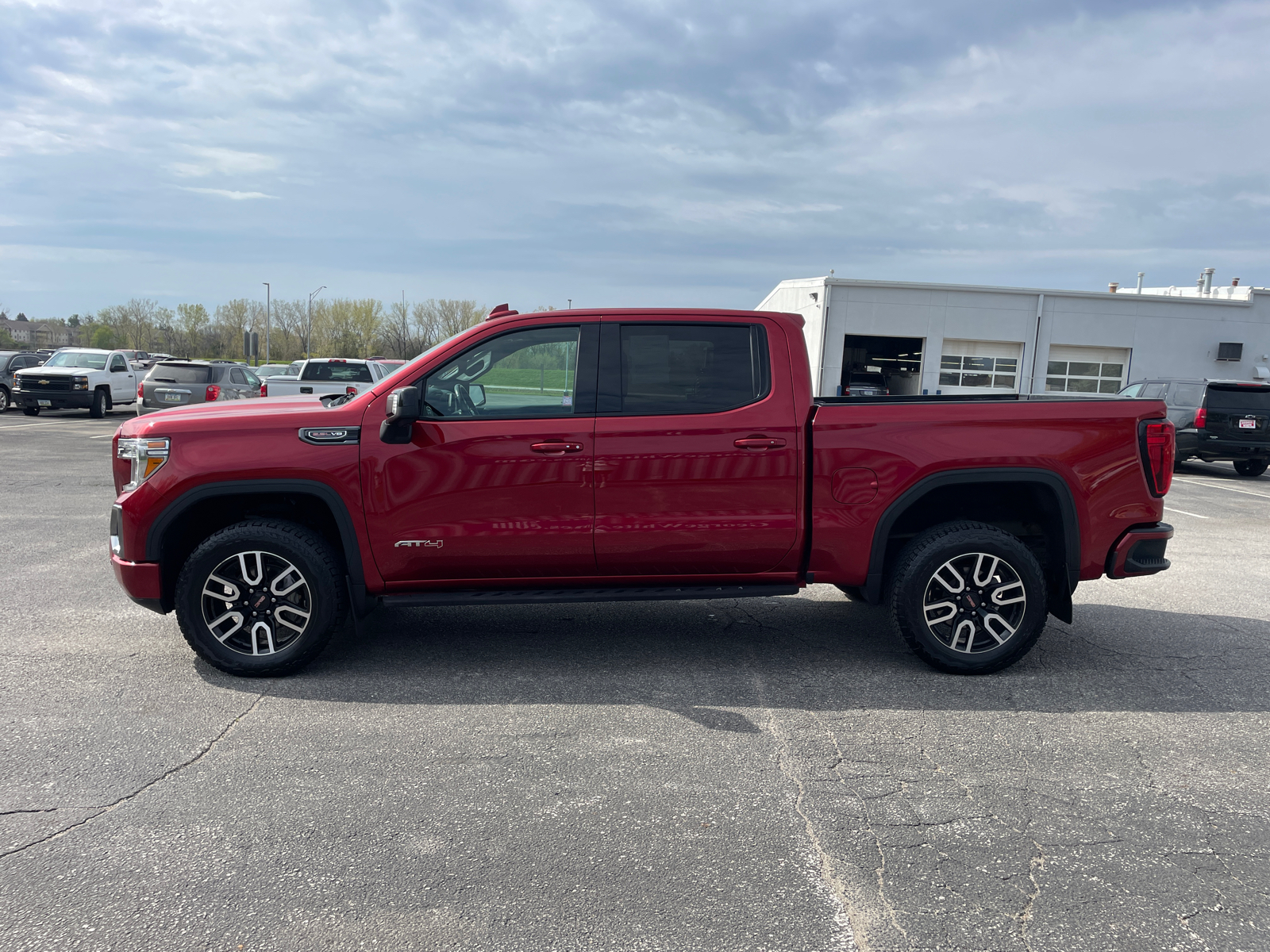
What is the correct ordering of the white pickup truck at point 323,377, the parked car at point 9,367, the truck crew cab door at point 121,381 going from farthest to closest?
the parked car at point 9,367
the truck crew cab door at point 121,381
the white pickup truck at point 323,377

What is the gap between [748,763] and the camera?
3740 millimetres

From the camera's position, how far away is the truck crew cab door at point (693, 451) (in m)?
4.66

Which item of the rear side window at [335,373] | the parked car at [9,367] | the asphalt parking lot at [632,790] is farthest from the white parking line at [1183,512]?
the parked car at [9,367]

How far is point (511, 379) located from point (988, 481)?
264 centimetres

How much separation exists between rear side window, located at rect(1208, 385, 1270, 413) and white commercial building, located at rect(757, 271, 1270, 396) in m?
17.2

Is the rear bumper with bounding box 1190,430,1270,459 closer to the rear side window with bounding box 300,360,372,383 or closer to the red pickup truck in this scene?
the red pickup truck

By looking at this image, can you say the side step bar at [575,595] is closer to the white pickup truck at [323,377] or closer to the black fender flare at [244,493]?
the black fender flare at [244,493]

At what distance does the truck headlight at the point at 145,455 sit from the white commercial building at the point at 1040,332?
2979cm

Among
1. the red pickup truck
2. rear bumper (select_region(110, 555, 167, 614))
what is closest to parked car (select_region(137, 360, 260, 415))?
rear bumper (select_region(110, 555, 167, 614))

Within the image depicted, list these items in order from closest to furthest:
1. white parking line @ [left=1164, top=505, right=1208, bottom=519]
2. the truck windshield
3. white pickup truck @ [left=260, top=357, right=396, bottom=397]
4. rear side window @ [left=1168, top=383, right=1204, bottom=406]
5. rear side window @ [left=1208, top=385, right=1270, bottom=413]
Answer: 1. white parking line @ [left=1164, top=505, right=1208, bottom=519]
2. rear side window @ [left=1208, top=385, right=1270, bottom=413]
3. rear side window @ [left=1168, top=383, right=1204, bottom=406]
4. white pickup truck @ [left=260, top=357, right=396, bottom=397]
5. the truck windshield

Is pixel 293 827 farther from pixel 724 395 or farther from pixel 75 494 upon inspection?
pixel 75 494

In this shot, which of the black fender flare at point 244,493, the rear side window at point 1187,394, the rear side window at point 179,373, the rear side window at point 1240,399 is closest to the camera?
the black fender flare at point 244,493

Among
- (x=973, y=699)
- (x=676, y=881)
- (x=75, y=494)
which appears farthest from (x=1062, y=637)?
(x=75, y=494)

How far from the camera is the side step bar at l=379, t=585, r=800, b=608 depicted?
470cm
